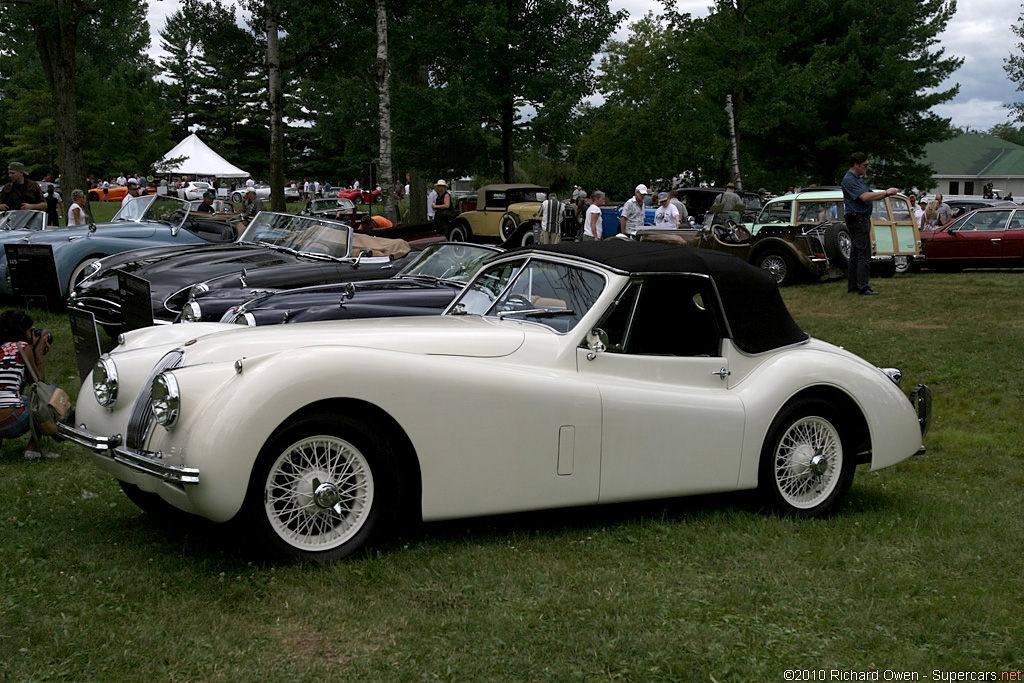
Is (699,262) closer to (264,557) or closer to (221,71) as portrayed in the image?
(264,557)

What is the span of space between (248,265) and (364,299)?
11.5ft

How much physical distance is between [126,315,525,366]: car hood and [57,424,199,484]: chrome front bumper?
518 millimetres

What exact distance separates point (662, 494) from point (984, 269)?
64.4 ft

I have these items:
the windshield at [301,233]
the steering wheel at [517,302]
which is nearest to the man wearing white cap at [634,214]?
the windshield at [301,233]

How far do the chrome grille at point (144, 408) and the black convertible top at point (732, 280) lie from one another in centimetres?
243

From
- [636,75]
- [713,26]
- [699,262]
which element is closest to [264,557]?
[699,262]

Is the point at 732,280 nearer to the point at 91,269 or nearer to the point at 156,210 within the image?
the point at 91,269

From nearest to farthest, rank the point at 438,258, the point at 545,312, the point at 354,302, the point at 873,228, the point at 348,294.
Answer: the point at 545,312, the point at 354,302, the point at 348,294, the point at 438,258, the point at 873,228

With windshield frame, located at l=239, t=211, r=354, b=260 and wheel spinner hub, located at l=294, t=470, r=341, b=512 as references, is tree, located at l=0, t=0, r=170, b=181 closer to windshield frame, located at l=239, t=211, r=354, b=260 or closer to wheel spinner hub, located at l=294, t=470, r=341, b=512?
windshield frame, located at l=239, t=211, r=354, b=260

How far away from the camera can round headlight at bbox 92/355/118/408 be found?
5.21 m

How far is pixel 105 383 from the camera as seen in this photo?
5.28 meters

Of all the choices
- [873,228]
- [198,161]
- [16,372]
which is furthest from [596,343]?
[198,161]

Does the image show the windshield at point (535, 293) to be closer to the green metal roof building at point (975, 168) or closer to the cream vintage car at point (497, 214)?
the cream vintage car at point (497, 214)

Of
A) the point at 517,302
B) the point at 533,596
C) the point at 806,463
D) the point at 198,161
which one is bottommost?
the point at 533,596
